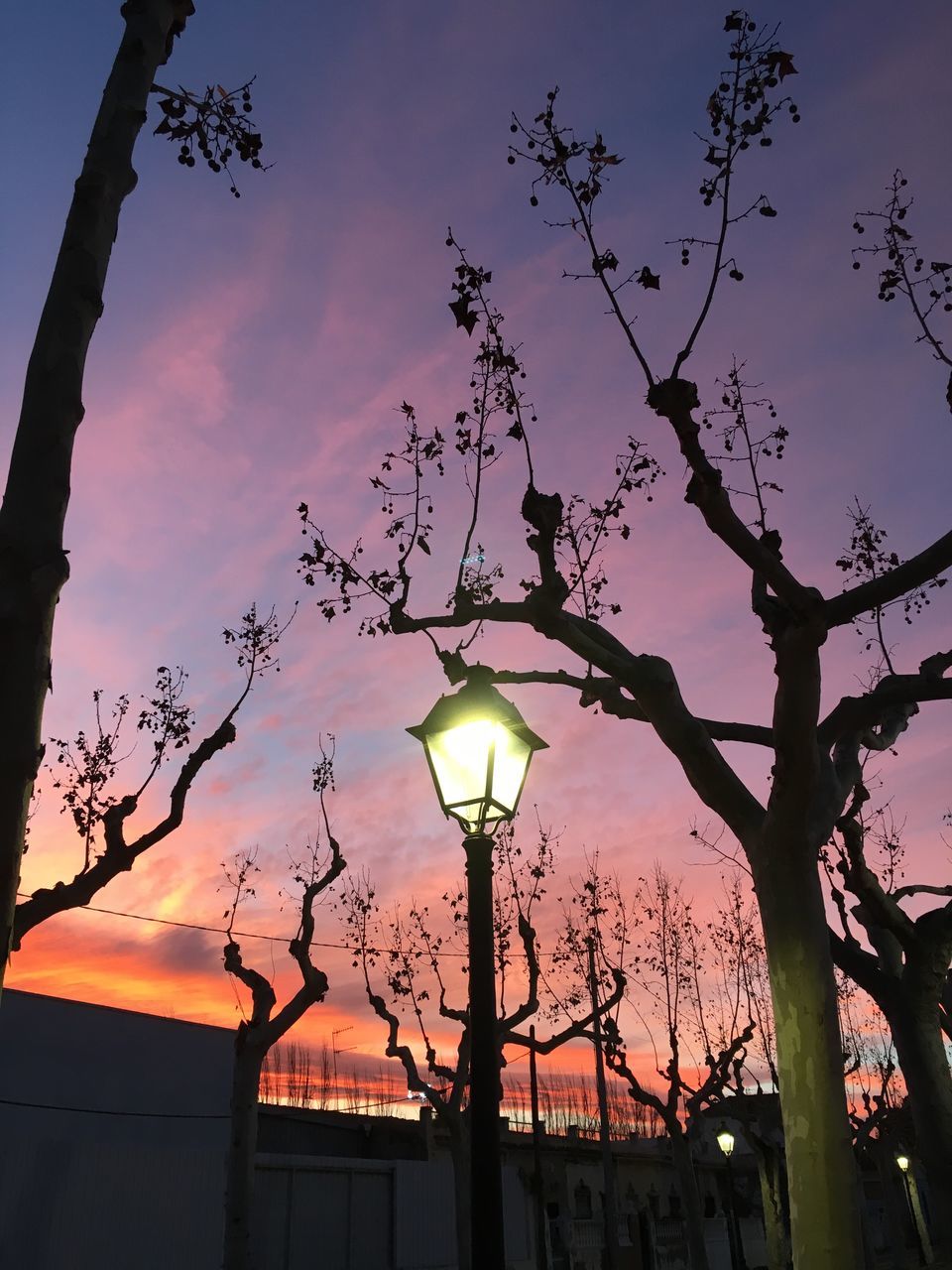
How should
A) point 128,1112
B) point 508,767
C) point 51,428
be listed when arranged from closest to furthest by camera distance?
point 51,428 < point 508,767 < point 128,1112

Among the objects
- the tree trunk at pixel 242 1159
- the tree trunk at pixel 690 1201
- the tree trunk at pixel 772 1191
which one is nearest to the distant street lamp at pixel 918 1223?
the tree trunk at pixel 772 1191

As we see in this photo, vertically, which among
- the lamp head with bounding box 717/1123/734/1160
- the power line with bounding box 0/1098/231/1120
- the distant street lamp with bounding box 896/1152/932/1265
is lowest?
the distant street lamp with bounding box 896/1152/932/1265

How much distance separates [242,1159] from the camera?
12820mm

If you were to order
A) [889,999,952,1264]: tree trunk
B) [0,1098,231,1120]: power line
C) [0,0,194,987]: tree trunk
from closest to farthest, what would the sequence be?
1. [0,0,194,987]: tree trunk
2. [889,999,952,1264]: tree trunk
3. [0,1098,231,1120]: power line

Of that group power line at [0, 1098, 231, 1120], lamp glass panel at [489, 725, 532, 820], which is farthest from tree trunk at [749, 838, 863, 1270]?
power line at [0, 1098, 231, 1120]

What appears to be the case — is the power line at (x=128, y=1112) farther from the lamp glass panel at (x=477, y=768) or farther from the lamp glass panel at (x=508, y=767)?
the lamp glass panel at (x=508, y=767)

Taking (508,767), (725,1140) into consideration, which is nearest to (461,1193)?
(725,1140)

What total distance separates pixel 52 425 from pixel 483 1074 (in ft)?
11.0

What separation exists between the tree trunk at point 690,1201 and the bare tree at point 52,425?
2350 cm

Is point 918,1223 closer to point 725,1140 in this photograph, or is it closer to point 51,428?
point 725,1140

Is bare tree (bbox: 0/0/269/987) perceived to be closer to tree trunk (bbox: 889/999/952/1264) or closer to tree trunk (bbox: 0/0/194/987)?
tree trunk (bbox: 0/0/194/987)

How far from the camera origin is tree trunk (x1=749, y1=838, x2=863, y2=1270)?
5.58 metres

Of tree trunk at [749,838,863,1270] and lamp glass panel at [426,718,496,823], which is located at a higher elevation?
lamp glass panel at [426,718,496,823]

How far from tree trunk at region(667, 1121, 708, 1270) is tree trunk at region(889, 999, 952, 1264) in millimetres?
14007
